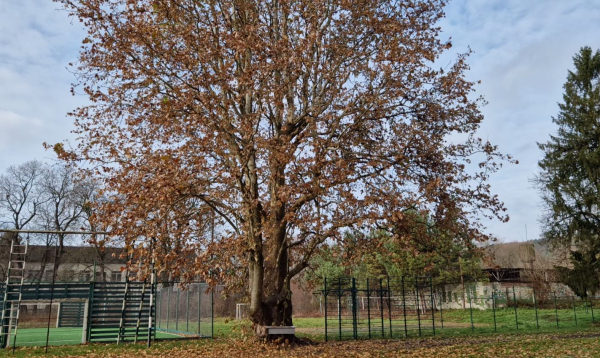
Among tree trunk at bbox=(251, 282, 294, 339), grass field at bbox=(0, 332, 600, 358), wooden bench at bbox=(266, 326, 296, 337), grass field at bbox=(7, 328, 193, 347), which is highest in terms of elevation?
tree trunk at bbox=(251, 282, 294, 339)

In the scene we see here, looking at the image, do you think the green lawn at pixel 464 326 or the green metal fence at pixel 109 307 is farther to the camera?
the green lawn at pixel 464 326

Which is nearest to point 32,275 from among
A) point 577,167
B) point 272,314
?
point 272,314

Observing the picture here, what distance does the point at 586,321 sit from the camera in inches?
1036

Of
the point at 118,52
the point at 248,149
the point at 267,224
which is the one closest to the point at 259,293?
the point at 267,224

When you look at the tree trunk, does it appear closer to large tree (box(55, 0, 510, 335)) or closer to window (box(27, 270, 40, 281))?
large tree (box(55, 0, 510, 335))

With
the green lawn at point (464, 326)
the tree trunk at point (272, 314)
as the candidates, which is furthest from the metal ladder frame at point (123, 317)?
the tree trunk at point (272, 314)

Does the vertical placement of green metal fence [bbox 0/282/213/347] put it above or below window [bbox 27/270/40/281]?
below

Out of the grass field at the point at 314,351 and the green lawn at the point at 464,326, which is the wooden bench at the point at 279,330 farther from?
the green lawn at the point at 464,326

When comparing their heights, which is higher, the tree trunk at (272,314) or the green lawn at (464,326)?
the tree trunk at (272,314)

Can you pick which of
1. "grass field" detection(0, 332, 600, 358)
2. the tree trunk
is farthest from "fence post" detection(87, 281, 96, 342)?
the tree trunk

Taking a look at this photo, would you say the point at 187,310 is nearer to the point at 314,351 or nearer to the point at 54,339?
the point at 54,339

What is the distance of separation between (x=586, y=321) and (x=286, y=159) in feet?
75.4

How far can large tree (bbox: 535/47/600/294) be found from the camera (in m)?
25.8

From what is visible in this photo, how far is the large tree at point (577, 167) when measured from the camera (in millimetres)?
25812
